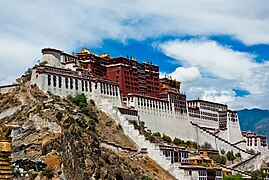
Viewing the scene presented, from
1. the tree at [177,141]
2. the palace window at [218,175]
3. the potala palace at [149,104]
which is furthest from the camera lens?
the tree at [177,141]

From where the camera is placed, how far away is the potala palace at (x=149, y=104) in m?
68.9

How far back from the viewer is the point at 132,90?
8150 cm

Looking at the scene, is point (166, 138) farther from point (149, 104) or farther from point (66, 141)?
point (66, 141)

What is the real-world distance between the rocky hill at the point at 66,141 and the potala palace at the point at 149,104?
5.22ft

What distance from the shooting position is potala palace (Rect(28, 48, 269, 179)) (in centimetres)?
6888

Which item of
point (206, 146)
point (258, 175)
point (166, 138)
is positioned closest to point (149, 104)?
point (166, 138)

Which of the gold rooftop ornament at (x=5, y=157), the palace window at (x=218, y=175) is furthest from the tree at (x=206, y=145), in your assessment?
the gold rooftop ornament at (x=5, y=157)

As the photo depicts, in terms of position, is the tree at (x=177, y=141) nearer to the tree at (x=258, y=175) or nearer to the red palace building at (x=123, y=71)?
the red palace building at (x=123, y=71)

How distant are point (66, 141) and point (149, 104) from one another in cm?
2548

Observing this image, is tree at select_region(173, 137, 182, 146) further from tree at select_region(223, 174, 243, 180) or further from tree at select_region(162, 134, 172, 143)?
tree at select_region(223, 174, 243, 180)

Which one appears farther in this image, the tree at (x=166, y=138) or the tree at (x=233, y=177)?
the tree at (x=166, y=138)

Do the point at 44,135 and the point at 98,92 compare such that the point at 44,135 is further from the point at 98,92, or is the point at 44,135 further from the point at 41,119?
the point at 98,92

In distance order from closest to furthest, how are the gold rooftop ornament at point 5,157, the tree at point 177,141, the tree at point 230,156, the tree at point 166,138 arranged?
the gold rooftop ornament at point 5,157 → the tree at point 166,138 → the tree at point 177,141 → the tree at point 230,156

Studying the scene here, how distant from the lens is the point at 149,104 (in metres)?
79.8
